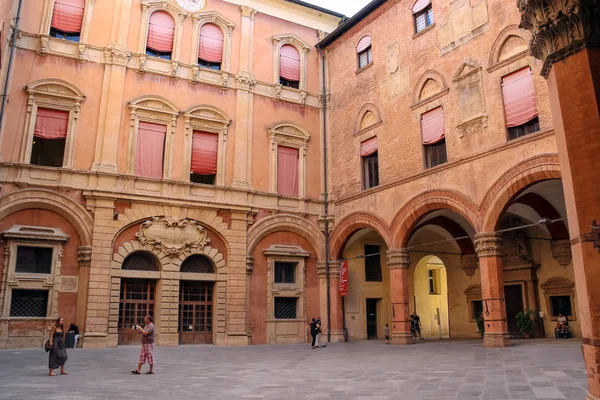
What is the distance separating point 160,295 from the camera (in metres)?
18.8

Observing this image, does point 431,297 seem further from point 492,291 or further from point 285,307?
point 492,291

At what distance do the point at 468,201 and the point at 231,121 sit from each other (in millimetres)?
10385

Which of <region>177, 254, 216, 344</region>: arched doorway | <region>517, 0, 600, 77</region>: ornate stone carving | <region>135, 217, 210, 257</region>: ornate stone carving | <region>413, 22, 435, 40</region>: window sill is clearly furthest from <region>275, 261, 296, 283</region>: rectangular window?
<region>517, 0, 600, 77</region>: ornate stone carving

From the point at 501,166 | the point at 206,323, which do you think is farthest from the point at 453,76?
the point at 206,323

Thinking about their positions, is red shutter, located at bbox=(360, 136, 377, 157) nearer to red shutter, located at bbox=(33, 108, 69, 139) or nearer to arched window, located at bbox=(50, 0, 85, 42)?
red shutter, located at bbox=(33, 108, 69, 139)

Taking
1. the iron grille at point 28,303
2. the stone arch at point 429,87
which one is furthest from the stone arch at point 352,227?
the iron grille at point 28,303

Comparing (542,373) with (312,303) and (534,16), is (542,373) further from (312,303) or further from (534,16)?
(312,303)

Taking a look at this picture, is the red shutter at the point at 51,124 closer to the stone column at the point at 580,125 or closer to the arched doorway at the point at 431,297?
the stone column at the point at 580,125

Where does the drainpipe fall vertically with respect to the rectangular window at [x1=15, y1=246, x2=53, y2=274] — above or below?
above

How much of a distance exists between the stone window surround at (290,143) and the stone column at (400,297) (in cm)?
548

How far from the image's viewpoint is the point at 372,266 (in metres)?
23.9

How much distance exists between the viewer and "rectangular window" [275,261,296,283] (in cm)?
2147

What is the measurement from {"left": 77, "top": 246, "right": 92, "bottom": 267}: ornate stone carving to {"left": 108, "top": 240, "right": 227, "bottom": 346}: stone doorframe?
0.84 meters

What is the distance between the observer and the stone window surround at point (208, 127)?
20.5 m
